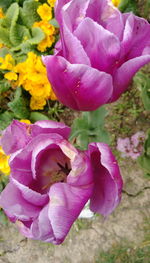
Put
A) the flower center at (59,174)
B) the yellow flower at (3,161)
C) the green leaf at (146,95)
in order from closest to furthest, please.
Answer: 1. the flower center at (59,174)
2. the green leaf at (146,95)
3. the yellow flower at (3,161)

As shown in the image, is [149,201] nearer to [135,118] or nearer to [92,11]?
[135,118]

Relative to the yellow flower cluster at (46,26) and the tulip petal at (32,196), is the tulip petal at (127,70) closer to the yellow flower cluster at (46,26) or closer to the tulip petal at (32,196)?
the tulip petal at (32,196)

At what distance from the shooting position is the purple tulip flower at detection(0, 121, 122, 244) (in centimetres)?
68

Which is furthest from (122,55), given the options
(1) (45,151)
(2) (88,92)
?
(1) (45,151)

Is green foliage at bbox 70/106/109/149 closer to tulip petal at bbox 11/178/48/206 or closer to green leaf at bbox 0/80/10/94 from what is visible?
tulip petal at bbox 11/178/48/206

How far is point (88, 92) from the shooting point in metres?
0.74

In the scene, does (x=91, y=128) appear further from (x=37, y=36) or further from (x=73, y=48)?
(x=37, y=36)

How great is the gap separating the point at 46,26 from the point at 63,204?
1.19 m

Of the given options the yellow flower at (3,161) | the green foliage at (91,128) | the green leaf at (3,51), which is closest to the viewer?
the green foliage at (91,128)

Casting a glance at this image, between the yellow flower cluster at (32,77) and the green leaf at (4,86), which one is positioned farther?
the green leaf at (4,86)

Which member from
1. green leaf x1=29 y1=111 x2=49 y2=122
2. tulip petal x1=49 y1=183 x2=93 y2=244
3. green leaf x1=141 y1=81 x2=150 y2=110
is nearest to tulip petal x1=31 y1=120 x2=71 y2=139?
tulip petal x1=49 y1=183 x2=93 y2=244

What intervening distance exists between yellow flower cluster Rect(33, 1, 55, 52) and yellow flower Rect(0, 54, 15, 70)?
0.13m

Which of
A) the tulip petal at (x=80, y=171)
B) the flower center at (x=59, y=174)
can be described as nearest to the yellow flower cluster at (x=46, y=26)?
the flower center at (x=59, y=174)

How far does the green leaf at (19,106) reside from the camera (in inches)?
65.7
